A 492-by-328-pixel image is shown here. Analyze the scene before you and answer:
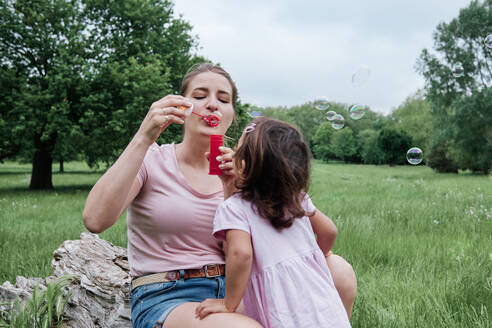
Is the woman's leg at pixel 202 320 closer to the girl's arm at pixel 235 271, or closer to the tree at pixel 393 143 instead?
the girl's arm at pixel 235 271

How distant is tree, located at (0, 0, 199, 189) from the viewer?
11422 mm

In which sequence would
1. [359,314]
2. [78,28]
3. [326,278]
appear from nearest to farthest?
[326,278]
[359,314]
[78,28]

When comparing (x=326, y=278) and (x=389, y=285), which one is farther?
(x=389, y=285)

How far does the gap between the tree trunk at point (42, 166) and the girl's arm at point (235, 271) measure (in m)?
13.8

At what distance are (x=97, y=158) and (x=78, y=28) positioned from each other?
4.44m

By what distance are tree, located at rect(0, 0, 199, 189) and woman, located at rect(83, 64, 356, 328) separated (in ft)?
32.4

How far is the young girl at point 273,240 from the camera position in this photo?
1.40 m

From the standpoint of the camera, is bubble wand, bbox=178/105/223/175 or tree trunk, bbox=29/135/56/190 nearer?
bubble wand, bbox=178/105/223/175

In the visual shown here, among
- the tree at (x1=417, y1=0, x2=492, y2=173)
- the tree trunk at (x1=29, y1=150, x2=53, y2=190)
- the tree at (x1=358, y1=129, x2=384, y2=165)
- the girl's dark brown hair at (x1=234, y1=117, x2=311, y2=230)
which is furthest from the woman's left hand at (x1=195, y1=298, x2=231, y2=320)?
the tree at (x1=358, y1=129, x2=384, y2=165)

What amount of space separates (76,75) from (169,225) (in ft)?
38.0

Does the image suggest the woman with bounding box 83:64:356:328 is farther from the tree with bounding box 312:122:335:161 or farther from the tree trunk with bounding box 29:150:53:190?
the tree trunk with bounding box 29:150:53:190

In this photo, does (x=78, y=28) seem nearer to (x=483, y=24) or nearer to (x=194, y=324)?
(x=194, y=324)

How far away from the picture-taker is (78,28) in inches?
489

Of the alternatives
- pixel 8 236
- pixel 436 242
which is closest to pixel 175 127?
pixel 8 236
